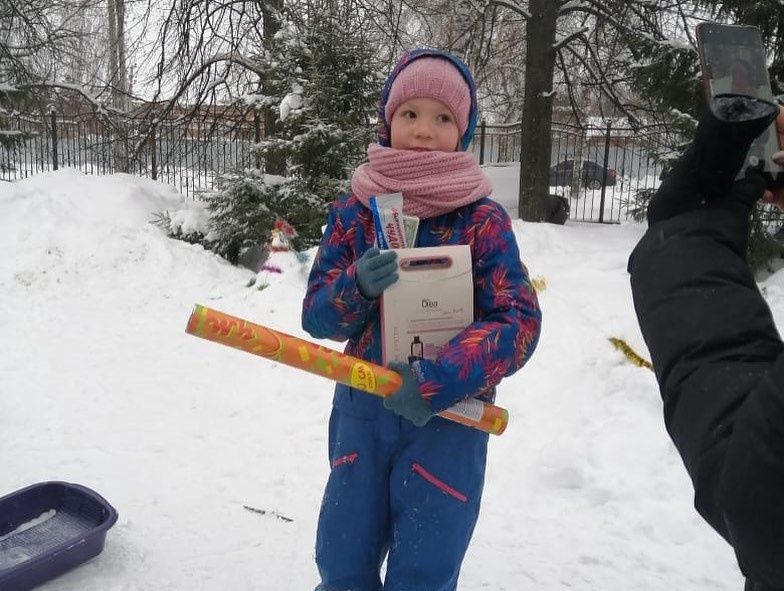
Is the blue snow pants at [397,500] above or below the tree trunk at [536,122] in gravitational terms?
below

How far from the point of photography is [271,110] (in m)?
8.19

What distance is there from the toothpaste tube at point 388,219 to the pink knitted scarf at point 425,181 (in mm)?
63

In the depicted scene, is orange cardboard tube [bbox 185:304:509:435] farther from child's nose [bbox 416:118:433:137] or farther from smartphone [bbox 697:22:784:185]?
smartphone [bbox 697:22:784:185]

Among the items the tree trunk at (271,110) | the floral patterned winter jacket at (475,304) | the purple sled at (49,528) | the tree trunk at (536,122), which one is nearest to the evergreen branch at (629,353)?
the floral patterned winter jacket at (475,304)

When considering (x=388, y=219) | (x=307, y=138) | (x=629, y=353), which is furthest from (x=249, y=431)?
(x=307, y=138)

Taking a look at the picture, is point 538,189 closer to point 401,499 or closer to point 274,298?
point 274,298

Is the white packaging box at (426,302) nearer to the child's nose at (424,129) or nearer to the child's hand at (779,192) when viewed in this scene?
the child's nose at (424,129)

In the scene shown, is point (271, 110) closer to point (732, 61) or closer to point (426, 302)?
point (426, 302)

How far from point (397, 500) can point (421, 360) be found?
379 mm

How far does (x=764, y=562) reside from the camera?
80 cm

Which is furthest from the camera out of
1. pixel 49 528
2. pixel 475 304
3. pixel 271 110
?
Result: pixel 271 110

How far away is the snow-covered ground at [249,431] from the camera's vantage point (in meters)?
2.97

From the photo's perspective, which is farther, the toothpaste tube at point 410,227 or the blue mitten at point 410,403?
the toothpaste tube at point 410,227

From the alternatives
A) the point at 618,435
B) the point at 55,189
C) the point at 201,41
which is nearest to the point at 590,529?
the point at 618,435
